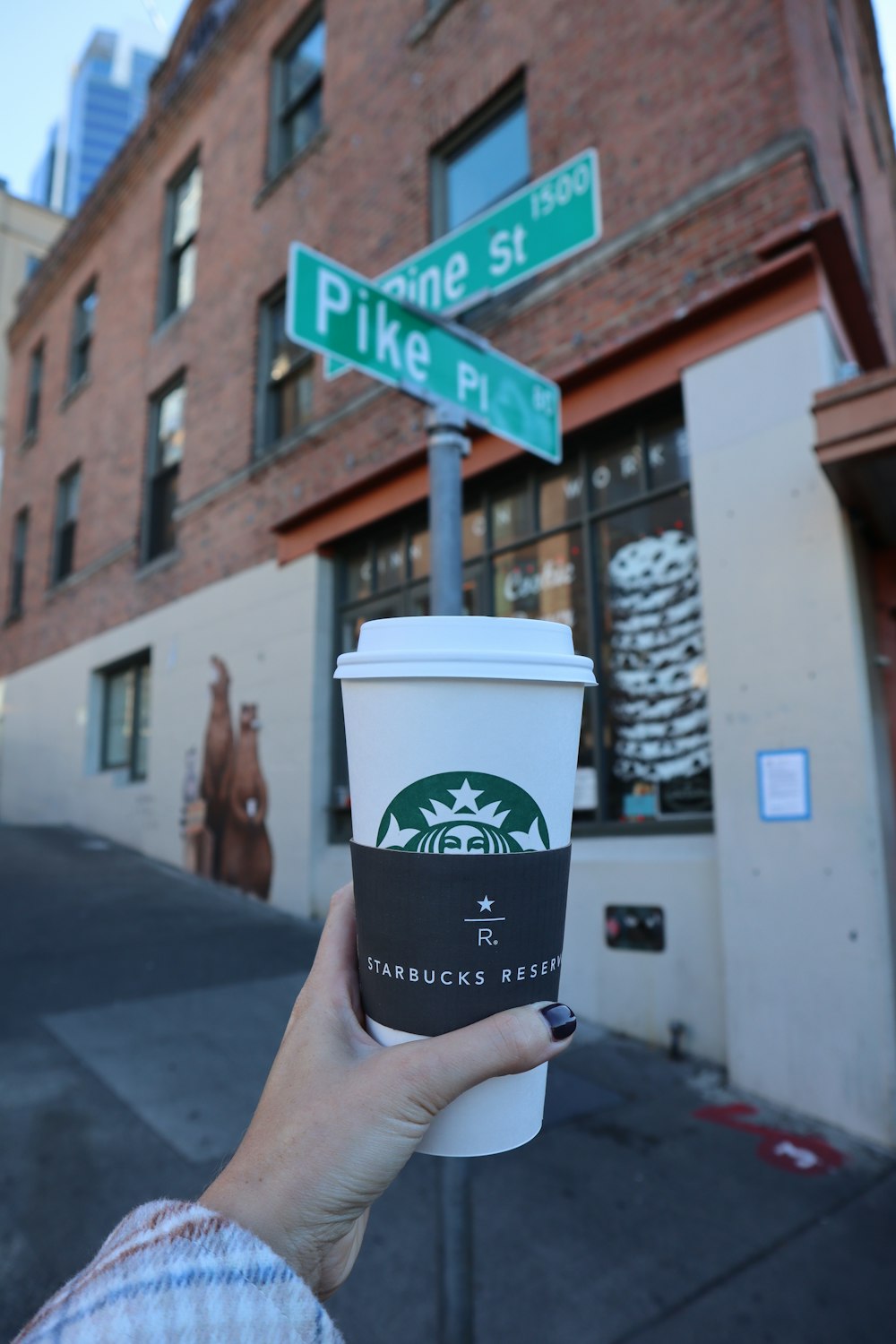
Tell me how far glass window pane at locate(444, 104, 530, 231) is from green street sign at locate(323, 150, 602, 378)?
4.54 m

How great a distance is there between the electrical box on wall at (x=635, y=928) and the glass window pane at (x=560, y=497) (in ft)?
9.46

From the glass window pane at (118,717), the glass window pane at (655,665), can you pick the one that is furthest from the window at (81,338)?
the glass window pane at (655,665)

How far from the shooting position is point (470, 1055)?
1.03 meters

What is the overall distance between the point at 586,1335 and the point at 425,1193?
999 mm

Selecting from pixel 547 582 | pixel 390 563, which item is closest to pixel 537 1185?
pixel 547 582

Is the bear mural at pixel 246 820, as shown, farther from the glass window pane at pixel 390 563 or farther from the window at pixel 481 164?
the window at pixel 481 164

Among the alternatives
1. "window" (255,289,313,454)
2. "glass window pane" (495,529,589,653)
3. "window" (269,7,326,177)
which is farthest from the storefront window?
"window" (269,7,326,177)

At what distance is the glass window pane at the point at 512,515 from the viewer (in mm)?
6766

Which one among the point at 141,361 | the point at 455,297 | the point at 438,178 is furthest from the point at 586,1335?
the point at 141,361

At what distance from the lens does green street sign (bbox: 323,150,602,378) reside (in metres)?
3.05

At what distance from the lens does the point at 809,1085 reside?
4238mm

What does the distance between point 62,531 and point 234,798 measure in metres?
8.41

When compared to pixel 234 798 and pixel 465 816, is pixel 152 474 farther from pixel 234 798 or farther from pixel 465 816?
pixel 465 816

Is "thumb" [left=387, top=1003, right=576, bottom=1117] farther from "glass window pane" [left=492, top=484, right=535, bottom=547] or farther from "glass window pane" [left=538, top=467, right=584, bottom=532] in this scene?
"glass window pane" [left=492, top=484, right=535, bottom=547]
